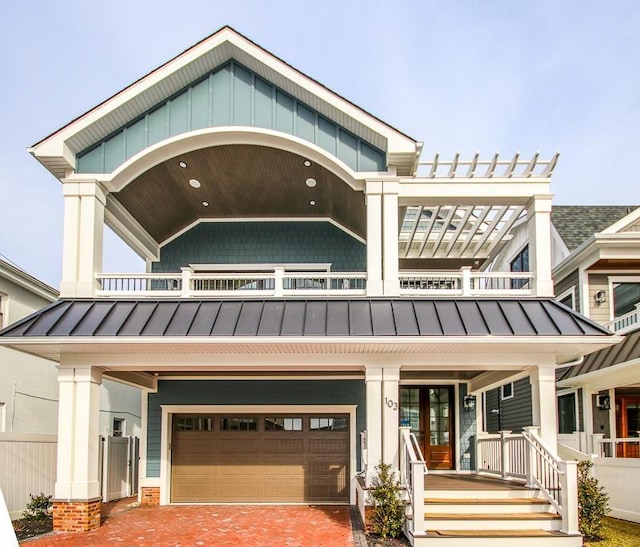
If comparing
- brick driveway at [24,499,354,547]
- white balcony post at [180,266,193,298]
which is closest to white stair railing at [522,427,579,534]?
brick driveway at [24,499,354,547]

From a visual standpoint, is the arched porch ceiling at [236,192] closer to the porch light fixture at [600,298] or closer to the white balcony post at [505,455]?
the white balcony post at [505,455]

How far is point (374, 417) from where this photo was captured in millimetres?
11984

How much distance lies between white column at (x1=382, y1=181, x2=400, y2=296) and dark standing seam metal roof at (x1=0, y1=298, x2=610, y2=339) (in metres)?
0.34

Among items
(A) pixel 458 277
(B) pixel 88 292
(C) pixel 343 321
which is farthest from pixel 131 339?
(A) pixel 458 277

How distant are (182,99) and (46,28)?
3.96 meters

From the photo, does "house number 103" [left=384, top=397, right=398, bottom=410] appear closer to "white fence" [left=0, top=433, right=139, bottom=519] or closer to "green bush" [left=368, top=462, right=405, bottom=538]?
"green bush" [left=368, top=462, right=405, bottom=538]

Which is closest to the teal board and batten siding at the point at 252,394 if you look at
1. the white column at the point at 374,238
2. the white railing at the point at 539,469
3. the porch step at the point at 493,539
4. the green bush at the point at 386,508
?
the white railing at the point at 539,469

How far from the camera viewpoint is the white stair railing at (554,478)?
10570mm

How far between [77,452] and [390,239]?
22.5 feet

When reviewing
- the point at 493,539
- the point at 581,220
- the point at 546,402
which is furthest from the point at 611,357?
the point at 493,539

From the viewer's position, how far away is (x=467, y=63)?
15062 millimetres

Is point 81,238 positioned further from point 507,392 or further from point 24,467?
point 507,392

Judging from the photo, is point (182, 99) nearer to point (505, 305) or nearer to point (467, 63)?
point (467, 63)

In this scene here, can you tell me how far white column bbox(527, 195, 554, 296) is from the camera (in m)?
12.8
